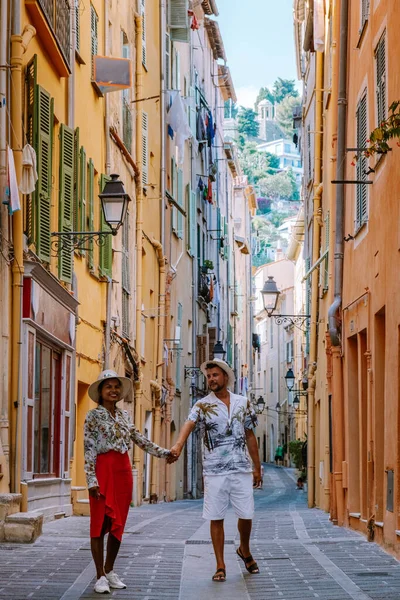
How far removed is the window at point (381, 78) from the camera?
1354cm

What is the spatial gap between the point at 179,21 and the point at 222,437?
24.3 meters

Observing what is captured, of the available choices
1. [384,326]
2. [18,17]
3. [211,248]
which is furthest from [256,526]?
[211,248]

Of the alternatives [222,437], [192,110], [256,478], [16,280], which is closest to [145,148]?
[192,110]

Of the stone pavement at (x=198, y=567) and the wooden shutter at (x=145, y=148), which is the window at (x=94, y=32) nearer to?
the wooden shutter at (x=145, y=148)

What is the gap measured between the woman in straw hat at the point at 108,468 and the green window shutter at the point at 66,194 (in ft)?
24.2

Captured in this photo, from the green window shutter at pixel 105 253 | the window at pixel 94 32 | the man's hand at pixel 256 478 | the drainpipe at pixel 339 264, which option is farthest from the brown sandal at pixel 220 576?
the window at pixel 94 32

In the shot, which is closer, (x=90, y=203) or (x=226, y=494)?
Result: (x=226, y=494)

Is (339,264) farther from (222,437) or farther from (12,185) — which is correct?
(222,437)

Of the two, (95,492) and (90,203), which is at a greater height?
(90,203)

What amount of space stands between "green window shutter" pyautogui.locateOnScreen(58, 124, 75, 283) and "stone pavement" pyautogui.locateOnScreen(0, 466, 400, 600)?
349 cm

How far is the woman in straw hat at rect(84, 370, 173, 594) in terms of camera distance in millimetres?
8852

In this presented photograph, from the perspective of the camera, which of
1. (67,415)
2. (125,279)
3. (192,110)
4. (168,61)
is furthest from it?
(192,110)

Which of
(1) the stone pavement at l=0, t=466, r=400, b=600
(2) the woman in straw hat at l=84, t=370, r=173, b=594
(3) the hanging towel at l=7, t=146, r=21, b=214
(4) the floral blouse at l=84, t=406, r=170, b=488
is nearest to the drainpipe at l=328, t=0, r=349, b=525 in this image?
(1) the stone pavement at l=0, t=466, r=400, b=600

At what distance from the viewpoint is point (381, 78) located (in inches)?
542
